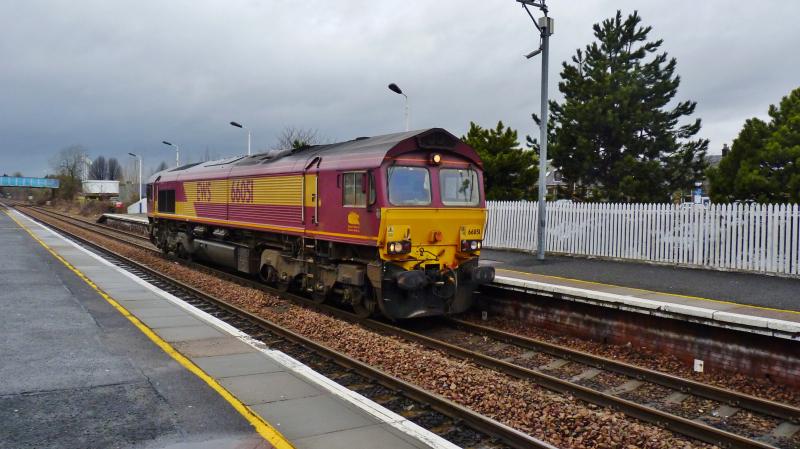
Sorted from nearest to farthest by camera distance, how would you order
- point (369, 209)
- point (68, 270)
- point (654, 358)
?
point (654, 358), point (369, 209), point (68, 270)

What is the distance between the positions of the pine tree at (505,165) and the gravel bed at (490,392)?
13.5 meters

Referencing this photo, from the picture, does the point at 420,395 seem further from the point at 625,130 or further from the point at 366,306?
the point at 625,130

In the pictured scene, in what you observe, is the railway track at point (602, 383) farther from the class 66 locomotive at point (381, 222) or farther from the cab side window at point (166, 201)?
the cab side window at point (166, 201)

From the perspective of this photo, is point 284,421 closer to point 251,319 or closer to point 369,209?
point 369,209

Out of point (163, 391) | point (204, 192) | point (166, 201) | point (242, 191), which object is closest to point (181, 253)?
point (166, 201)

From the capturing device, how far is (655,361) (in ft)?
28.2

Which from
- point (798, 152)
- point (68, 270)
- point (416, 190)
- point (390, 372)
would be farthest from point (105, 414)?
point (798, 152)

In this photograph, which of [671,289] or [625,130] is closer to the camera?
[671,289]

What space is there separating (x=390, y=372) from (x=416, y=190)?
3.54 metres

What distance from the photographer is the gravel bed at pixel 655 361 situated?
23.9 feet

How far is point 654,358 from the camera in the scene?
8711 millimetres

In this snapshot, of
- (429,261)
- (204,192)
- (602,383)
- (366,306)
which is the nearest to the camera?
(602,383)

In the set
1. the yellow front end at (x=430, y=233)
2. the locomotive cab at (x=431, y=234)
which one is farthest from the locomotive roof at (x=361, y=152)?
the yellow front end at (x=430, y=233)

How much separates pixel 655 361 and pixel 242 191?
1020 centimetres
